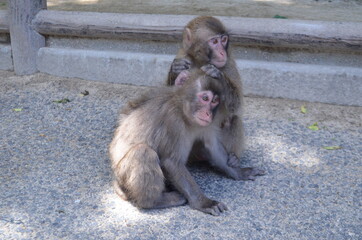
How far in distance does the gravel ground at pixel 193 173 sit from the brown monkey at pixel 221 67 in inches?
8.9

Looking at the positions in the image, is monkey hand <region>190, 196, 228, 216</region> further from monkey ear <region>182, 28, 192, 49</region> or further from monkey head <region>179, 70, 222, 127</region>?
monkey ear <region>182, 28, 192, 49</region>

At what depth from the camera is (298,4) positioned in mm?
8359

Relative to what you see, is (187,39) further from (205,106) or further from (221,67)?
(205,106)

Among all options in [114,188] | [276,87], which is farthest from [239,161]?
[276,87]

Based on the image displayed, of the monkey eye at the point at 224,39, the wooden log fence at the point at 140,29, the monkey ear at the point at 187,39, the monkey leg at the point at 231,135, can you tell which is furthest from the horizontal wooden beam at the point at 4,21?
the monkey leg at the point at 231,135

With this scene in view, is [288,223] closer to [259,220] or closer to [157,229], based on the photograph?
[259,220]

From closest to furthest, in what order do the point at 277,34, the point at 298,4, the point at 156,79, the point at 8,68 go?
the point at 277,34
the point at 156,79
the point at 8,68
the point at 298,4

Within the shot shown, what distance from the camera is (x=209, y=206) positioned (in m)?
3.92

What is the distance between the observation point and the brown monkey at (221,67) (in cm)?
449

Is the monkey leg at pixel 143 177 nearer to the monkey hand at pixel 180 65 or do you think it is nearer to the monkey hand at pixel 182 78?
the monkey hand at pixel 182 78

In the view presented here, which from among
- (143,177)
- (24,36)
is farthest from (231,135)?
(24,36)

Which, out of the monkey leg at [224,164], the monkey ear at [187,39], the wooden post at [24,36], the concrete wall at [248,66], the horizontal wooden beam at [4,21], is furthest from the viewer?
the horizontal wooden beam at [4,21]

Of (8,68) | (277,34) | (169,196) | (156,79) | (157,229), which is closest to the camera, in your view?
(157,229)

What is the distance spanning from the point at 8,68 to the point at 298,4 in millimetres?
4741
